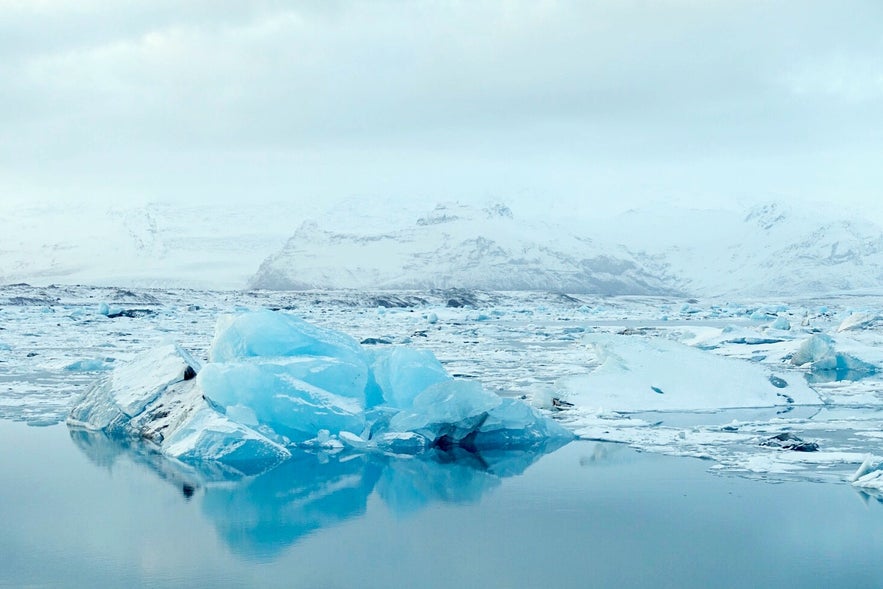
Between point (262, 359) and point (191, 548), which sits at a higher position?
point (262, 359)

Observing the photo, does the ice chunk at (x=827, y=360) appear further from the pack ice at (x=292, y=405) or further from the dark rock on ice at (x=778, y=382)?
the pack ice at (x=292, y=405)

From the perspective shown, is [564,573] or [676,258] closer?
[564,573]

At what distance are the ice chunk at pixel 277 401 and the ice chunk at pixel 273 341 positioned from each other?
0.67 metres

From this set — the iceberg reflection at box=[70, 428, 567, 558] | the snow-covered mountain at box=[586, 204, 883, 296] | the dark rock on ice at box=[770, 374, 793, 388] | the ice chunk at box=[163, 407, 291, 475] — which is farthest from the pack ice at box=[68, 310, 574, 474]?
the snow-covered mountain at box=[586, 204, 883, 296]

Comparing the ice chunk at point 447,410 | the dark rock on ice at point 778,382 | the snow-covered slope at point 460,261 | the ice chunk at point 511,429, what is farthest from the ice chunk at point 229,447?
the snow-covered slope at point 460,261

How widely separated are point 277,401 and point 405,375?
1.34m

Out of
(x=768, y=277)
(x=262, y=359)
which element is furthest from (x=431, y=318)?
(x=768, y=277)

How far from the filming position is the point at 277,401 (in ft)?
25.8

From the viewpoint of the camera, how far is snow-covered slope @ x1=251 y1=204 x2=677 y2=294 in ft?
388

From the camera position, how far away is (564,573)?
15.3 feet

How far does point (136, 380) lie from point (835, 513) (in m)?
6.22

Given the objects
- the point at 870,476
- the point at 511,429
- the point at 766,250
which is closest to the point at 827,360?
the point at 511,429

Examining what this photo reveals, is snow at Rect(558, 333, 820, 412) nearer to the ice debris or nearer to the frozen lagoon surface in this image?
the frozen lagoon surface

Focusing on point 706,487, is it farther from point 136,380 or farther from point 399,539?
point 136,380
